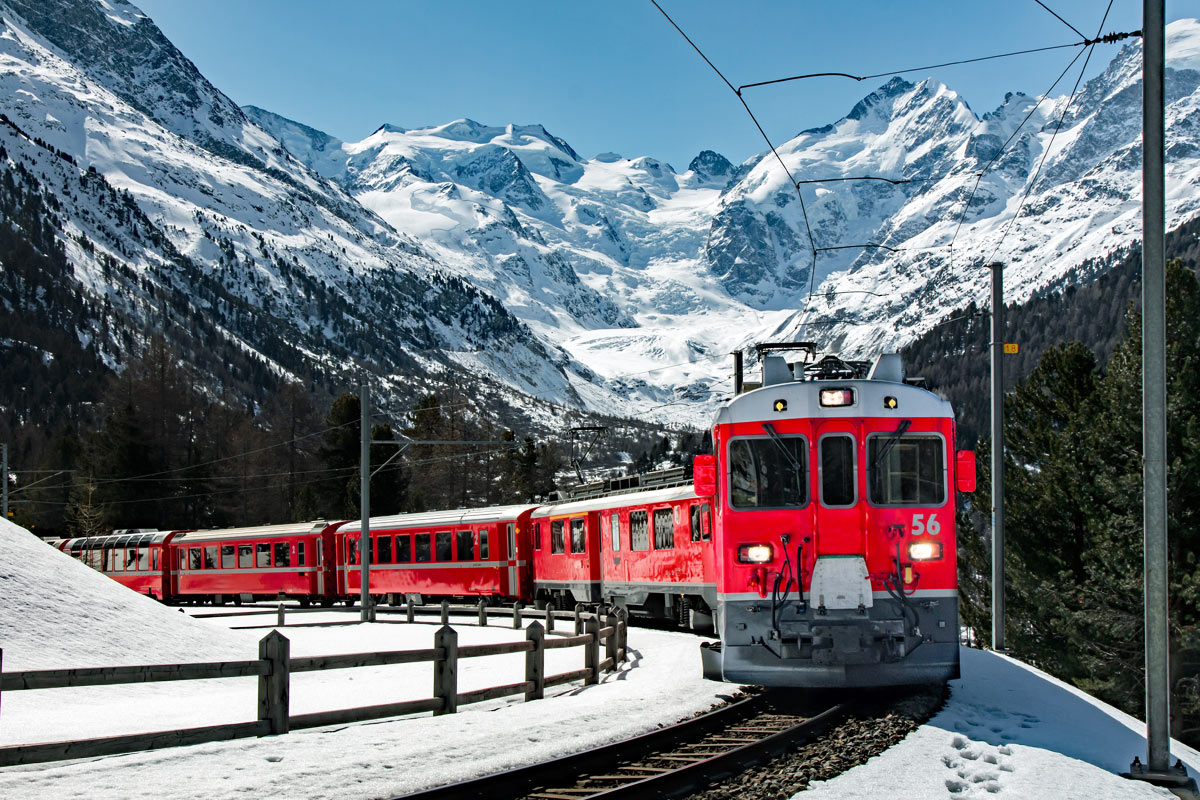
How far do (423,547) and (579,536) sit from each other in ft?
33.3

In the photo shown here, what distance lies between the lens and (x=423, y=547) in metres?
38.5

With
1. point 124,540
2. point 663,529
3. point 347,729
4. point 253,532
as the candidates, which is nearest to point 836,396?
point 347,729

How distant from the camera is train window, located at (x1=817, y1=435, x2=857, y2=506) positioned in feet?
41.5

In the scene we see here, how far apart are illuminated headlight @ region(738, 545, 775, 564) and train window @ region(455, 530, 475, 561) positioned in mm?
24005

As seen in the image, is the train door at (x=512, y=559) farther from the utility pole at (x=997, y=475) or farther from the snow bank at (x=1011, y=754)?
the snow bank at (x=1011, y=754)

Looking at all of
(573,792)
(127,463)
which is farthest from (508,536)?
(127,463)

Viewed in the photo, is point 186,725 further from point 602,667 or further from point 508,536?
point 508,536

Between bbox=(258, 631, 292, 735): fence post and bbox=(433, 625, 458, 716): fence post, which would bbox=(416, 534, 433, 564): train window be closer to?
bbox=(433, 625, 458, 716): fence post

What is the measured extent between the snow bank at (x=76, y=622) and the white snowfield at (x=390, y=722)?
1.4 inches

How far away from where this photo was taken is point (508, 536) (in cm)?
3475

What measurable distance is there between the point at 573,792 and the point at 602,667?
907 centimetres

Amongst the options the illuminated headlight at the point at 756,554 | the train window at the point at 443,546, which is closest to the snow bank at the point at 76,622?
the illuminated headlight at the point at 756,554

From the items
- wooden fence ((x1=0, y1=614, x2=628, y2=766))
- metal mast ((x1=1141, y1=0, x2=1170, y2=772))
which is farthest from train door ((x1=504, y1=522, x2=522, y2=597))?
metal mast ((x1=1141, y1=0, x2=1170, y2=772))

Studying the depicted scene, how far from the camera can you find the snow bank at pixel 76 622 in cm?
1711
